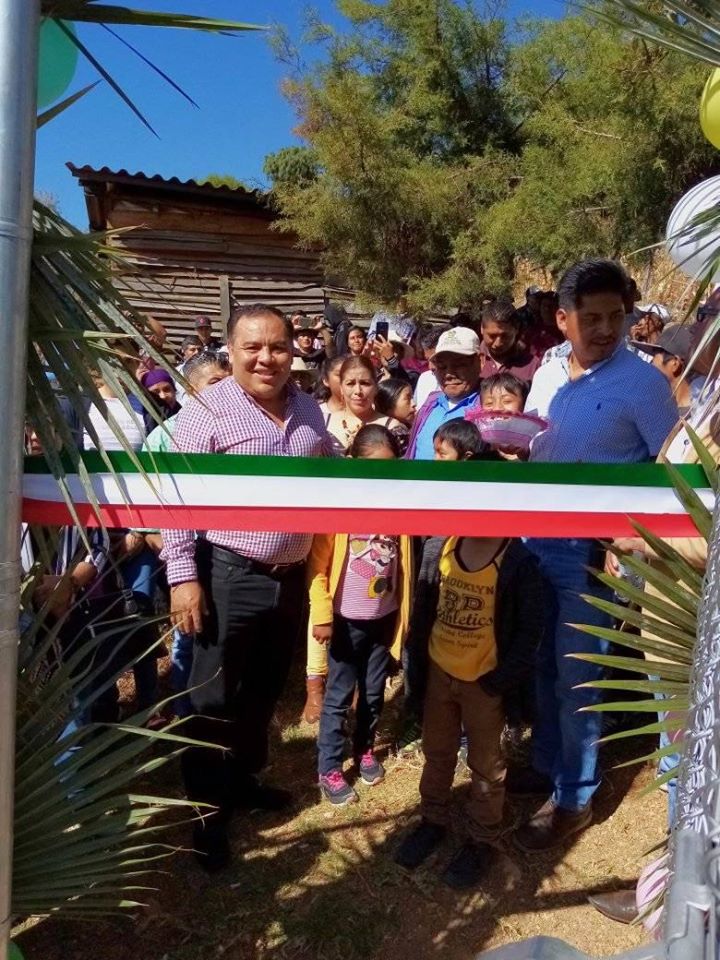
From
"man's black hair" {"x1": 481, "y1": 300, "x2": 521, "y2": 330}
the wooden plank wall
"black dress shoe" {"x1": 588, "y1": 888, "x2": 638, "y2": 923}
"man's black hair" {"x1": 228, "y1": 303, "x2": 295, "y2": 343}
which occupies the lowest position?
"black dress shoe" {"x1": 588, "y1": 888, "x2": 638, "y2": 923}

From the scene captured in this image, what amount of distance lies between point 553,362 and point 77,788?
3.21m

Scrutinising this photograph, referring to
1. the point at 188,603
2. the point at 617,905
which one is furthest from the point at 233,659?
the point at 617,905

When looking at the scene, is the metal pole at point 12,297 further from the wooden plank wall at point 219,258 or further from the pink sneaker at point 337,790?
the wooden plank wall at point 219,258

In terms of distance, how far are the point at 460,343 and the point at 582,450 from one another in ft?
4.27

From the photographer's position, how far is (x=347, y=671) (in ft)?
10.4

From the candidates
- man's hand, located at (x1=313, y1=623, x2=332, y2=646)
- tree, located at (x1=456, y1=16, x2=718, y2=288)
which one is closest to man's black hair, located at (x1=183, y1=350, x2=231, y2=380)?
man's hand, located at (x1=313, y1=623, x2=332, y2=646)

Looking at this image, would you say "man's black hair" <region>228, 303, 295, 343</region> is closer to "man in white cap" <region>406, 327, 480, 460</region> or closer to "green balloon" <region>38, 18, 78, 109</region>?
"green balloon" <region>38, 18, 78, 109</region>

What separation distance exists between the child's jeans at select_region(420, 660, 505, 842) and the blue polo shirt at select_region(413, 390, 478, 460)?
49.0 inches

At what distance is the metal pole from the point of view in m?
1.24

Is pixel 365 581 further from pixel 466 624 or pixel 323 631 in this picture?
pixel 466 624

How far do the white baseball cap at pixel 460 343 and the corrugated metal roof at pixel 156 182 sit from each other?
28.1ft

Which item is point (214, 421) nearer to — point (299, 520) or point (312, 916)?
point (299, 520)

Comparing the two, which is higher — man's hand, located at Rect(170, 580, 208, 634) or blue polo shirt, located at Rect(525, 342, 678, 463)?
blue polo shirt, located at Rect(525, 342, 678, 463)

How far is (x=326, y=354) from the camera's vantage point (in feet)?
29.2
